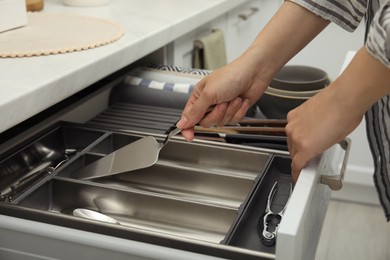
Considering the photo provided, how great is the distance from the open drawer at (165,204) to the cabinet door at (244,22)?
35.6 inches

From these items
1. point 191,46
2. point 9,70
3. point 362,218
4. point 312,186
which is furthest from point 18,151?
point 362,218

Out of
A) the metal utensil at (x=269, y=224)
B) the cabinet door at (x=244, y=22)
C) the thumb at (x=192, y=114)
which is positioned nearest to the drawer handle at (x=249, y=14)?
the cabinet door at (x=244, y=22)

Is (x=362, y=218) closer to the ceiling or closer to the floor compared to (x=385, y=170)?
closer to the floor

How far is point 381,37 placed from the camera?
1.92ft

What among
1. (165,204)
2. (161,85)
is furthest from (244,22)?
(165,204)

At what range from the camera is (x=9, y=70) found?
87 centimetres

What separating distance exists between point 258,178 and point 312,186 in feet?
0.53

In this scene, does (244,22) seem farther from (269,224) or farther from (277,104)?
(269,224)

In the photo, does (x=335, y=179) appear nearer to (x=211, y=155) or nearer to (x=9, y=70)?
(x=211, y=155)

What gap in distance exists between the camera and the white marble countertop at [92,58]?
0.79m

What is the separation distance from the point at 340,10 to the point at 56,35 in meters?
0.53

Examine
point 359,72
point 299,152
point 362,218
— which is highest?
point 359,72

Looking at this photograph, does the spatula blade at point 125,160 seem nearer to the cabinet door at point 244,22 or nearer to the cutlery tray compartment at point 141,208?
the cutlery tray compartment at point 141,208

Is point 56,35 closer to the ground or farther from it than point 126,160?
farther from it
